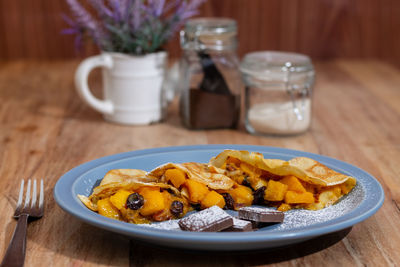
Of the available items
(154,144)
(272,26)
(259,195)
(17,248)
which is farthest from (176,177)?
A: (272,26)

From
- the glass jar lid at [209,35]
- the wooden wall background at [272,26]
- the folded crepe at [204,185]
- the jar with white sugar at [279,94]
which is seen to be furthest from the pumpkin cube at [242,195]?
the wooden wall background at [272,26]

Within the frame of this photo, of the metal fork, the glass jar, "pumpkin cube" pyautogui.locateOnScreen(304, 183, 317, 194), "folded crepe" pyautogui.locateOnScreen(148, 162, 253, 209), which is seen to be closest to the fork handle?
the metal fork

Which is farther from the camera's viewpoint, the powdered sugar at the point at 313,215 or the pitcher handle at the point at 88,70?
the pitcher handle at the point at 88,70

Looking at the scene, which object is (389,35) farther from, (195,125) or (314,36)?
(195,125)

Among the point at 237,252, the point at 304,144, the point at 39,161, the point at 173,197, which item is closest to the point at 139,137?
the point at 39,161

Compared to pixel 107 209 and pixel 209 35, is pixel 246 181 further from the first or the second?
pixel 209 35

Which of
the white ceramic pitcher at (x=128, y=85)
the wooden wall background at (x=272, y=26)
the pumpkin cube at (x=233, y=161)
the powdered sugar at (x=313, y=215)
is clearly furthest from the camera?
the wooden wall background at (x=272, y=26)

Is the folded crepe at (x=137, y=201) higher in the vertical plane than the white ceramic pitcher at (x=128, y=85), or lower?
higher

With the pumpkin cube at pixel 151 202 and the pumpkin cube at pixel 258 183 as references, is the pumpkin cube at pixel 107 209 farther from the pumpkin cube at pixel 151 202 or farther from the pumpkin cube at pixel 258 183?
the pumpkin cube at pixel 258 183
